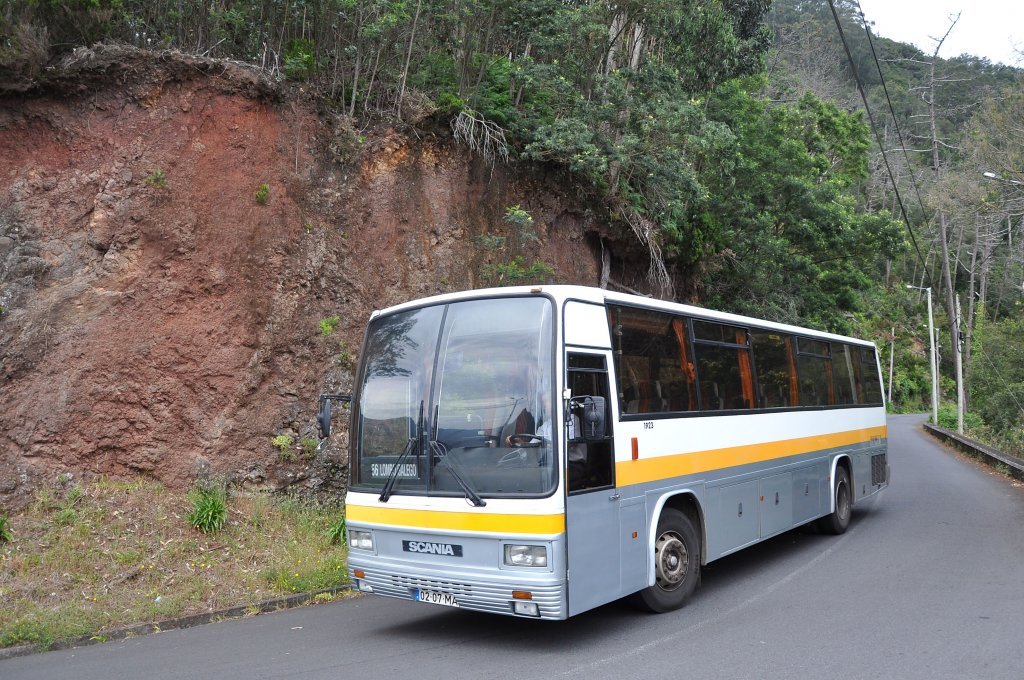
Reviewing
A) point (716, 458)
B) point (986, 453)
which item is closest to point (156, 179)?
point (716, 458)

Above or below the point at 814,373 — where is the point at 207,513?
below

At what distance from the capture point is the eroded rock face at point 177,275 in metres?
11.4

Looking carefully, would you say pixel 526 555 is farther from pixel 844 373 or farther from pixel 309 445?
pixel 844 373

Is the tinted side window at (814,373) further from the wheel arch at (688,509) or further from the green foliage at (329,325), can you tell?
the green foliage at (329,325)

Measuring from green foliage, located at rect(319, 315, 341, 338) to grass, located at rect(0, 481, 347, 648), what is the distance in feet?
9.70

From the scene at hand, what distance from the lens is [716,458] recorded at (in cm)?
902

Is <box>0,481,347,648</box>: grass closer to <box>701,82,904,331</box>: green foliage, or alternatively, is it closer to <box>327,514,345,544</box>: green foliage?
<box>327,514,345,544</box>: green foliage

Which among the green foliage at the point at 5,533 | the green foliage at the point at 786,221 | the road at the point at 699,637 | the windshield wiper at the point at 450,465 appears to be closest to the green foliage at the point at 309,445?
the road at the point at 699,637

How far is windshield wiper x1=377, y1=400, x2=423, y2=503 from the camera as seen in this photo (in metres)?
7.14

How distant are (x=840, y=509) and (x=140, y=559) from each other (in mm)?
10081

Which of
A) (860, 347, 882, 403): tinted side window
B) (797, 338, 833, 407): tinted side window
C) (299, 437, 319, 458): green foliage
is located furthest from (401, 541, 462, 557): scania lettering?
(860, 347, 882, 403): tinted side window

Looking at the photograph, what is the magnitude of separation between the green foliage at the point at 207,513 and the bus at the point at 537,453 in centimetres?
366

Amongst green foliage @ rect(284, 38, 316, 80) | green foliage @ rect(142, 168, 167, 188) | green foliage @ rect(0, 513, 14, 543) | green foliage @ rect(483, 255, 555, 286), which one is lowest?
green foliage @ rect(0, 513, 14, 543)

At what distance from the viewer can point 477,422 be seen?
6848mm
